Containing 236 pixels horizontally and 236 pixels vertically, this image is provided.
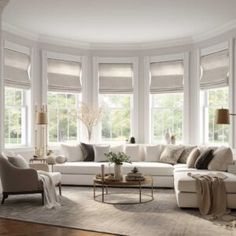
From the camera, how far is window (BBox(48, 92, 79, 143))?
9097 mm

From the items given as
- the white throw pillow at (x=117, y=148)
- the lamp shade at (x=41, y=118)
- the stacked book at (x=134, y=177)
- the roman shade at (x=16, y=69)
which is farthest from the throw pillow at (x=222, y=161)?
the roman shade at (x=16, y=69)

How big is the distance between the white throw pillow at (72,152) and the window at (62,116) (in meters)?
0.66

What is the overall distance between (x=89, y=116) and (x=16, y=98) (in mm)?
1828

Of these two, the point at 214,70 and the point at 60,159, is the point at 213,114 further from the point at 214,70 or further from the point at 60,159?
the point at 60,159

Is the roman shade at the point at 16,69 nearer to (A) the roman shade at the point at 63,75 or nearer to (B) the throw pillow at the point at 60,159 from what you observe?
(A) the roman shade at the point at 63,75

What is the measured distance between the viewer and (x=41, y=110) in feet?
27.9

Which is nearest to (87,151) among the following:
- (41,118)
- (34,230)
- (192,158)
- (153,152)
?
(41,118)

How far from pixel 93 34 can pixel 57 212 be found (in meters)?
4.53

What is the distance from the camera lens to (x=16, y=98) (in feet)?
27.1

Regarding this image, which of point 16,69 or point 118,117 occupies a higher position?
point 16,69

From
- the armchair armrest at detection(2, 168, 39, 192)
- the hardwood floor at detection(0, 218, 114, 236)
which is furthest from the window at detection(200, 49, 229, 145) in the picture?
the hardwood floor at detection(0, 218, 114, 236)

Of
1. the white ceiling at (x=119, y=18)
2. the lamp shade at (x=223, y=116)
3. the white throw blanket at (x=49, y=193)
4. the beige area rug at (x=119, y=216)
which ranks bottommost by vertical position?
the beige area rug at (x=119, y=216)

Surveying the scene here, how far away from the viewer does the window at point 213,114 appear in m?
8.14

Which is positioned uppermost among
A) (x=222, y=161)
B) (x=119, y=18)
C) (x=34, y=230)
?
(x=119, y=18)
